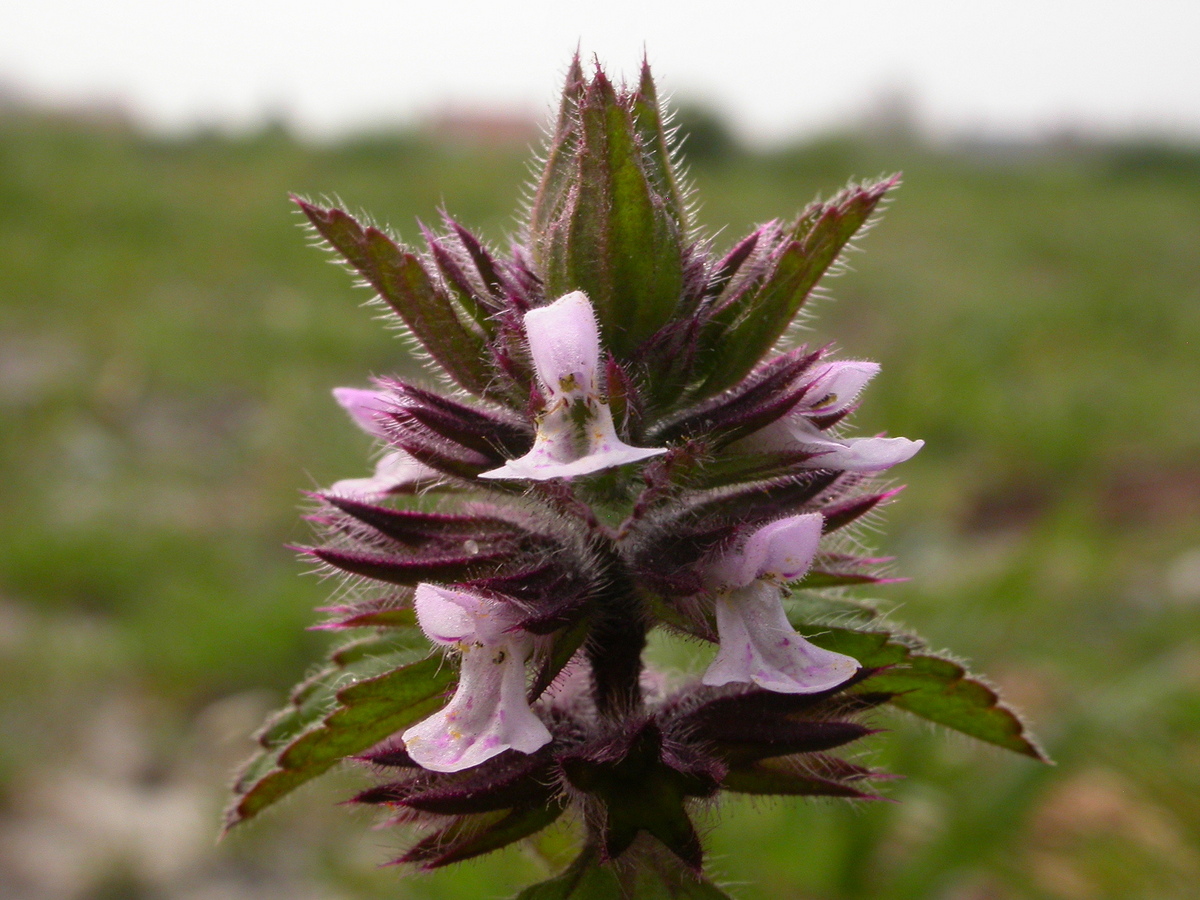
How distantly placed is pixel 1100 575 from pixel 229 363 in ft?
21.2

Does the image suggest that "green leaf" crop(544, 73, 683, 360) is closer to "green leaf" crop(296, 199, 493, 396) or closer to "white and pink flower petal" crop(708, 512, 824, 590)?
"green leaf" crop(296, 199, 493, 396)

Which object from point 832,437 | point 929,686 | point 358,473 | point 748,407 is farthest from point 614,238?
point 358,473

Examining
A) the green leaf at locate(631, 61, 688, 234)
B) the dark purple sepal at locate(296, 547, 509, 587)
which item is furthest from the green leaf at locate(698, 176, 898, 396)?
the dark purple sepal at locate(296, 547, 509, 587)

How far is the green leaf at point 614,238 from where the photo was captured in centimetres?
110

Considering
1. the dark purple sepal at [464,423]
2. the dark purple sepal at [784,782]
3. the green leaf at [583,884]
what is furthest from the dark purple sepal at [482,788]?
the dark purple sepal at [464,423]

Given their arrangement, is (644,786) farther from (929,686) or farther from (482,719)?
(929,686)

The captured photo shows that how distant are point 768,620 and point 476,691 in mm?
310

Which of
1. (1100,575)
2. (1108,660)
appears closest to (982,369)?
(1100,575)

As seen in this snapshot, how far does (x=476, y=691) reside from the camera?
107cm

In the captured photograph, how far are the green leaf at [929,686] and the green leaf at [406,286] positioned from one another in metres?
0.51

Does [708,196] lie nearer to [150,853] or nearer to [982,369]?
[982,369]

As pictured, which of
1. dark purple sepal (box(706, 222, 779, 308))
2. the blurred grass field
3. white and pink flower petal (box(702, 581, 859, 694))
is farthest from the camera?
the blurred grass field

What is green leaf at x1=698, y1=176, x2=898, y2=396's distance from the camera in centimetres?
116

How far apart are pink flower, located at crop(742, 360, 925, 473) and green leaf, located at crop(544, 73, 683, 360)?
186mm
